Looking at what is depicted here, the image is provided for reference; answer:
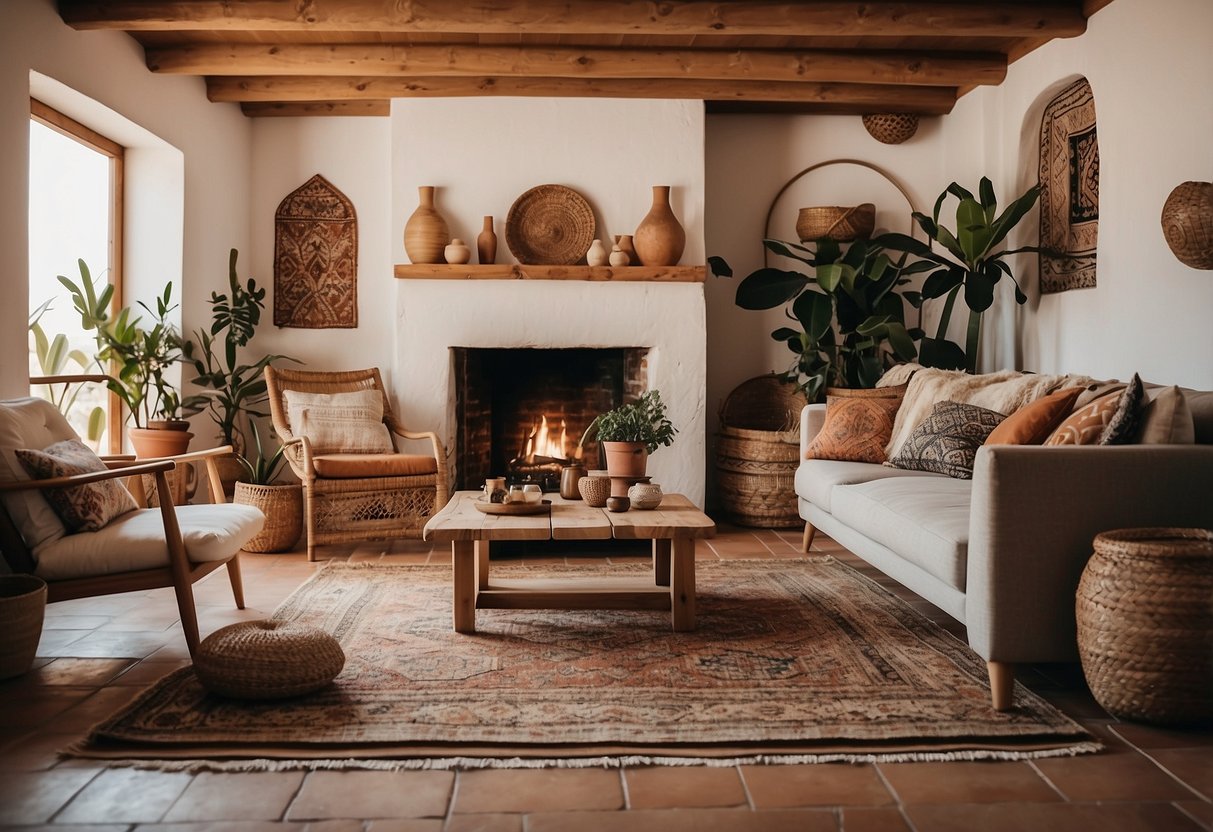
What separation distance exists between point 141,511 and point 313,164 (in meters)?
3.34

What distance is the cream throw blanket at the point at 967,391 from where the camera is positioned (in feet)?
12.3

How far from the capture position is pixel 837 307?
18.5 feet

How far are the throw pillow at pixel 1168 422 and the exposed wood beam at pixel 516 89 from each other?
11.1ft

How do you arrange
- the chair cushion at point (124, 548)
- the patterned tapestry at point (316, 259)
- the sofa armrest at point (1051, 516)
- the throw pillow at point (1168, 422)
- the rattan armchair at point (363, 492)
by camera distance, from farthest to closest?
the patterned tapestry at point (316, 259) < the rattan armchair at point (363, 492) < the chair cushion at point (124, 548) < the throw pillow at point (1168, 422) < the sofa armrest at point (1051, 516)

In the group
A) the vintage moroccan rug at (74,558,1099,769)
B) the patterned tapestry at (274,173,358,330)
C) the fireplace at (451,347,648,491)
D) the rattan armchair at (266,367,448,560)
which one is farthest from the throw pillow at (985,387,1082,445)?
the patterned tapestry at (274,173,358,330)

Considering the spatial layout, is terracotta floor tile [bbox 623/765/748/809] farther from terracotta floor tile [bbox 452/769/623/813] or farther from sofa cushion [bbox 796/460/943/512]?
sofa cushion [bbox 796/460/943/512]

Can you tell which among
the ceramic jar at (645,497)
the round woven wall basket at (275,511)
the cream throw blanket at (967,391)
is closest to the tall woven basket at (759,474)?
the cream throw blanket at (967,391)

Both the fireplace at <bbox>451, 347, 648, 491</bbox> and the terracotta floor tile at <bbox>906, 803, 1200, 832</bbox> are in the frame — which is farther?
the fireplace at <bbox>451, 347, 648, 491</bbox>

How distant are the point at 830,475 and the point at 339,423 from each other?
101 inches

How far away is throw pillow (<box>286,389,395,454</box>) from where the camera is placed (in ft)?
16.4

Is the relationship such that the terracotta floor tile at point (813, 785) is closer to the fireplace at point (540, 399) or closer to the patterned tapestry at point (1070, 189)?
the patterned tapestry at point (1070, 189)

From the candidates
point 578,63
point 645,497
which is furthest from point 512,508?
point 578,63

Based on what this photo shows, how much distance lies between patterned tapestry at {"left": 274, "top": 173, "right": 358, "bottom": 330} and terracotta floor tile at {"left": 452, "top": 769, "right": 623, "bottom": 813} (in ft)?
14.4


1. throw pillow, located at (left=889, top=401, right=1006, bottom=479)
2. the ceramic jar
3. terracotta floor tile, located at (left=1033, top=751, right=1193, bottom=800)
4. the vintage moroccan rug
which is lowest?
terracotta floor tile, located at (left=1033, top=751, right=1193, bottom=800)
